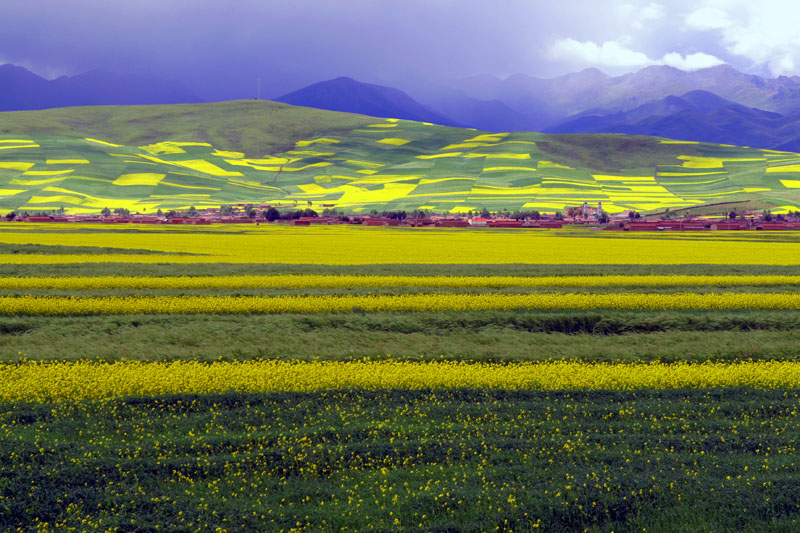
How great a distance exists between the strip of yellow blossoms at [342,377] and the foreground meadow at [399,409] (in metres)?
0.09

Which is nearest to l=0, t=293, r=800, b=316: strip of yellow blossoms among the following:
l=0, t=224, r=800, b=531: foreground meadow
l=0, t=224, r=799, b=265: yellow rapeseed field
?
l=0, t=224, r=800, b=531: foreground meadow

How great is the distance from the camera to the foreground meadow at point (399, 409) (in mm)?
10383

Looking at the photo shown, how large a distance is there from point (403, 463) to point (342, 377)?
17.7ft

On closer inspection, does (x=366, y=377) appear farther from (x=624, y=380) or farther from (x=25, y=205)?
(x=25, y=205)

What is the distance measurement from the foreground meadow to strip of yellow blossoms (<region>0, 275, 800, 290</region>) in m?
1.46

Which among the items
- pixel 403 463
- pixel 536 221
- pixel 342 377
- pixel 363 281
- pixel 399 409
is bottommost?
pixel 403 463

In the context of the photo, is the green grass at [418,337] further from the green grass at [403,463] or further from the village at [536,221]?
the village at [536,221]

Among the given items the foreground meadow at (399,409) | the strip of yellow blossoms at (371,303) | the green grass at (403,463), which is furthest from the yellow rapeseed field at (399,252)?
the green grass at (403,463)

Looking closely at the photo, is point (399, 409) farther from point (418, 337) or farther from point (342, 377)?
point (418, 337)

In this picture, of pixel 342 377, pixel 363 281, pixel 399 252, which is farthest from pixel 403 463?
pixel 399 252

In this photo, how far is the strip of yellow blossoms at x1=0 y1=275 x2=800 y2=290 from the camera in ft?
109

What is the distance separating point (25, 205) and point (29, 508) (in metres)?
168

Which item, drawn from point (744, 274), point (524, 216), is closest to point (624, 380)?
point (744, 274)

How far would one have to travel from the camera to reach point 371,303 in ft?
92.6
